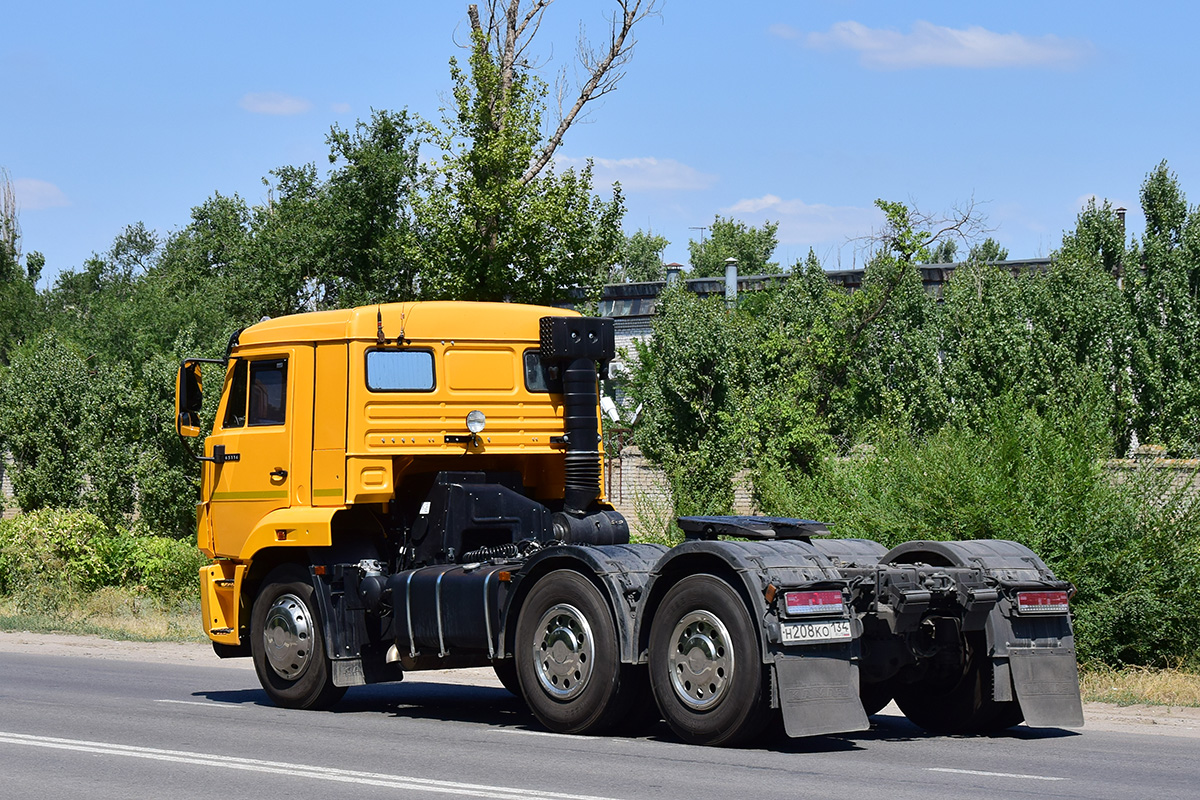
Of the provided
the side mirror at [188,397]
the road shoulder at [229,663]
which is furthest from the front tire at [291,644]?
the road shoulder at [229,663]

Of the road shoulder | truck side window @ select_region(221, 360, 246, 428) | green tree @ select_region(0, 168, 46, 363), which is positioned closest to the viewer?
the road shoulder

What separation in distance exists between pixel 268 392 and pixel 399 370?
54.7 inches

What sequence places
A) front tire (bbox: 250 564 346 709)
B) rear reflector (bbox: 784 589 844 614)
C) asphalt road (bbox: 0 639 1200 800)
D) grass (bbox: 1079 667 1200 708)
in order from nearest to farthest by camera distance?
1. asphalt road (bbox: 0 639 1200 800)
2. rear reflector (bbox: 784 589 844 614)
3. front tire (bbox: 250 564 346 709)
4. grass (bbox: 1079 667 1200 708)

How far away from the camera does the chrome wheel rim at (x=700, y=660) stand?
9.71 meters

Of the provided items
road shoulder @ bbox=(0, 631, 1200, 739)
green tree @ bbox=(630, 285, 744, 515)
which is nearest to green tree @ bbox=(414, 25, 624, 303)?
green tree @ bbox=(630, 285, 744, 515)

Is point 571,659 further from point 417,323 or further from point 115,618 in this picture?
point 115,618

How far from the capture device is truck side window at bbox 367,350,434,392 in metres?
12.4

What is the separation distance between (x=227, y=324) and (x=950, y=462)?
25.1m

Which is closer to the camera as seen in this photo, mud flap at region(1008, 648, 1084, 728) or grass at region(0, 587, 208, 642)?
mud flap at region(1008, 648, 1084, 728)

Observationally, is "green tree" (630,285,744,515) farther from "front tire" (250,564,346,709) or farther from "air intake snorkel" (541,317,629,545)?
"front tire" (250,564,346,709)

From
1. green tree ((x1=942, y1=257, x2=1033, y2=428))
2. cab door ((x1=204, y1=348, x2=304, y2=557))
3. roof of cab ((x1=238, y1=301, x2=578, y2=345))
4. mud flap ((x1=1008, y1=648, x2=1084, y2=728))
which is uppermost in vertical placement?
green tree ((x1=942, y1=257, x2=1033, y2=428))

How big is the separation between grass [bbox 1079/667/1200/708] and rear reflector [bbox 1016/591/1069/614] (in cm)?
372

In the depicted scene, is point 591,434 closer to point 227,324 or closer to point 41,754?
point 41,754

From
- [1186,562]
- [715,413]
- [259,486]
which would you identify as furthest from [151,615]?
[1186,562]
